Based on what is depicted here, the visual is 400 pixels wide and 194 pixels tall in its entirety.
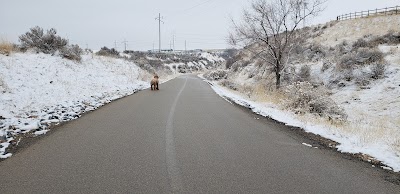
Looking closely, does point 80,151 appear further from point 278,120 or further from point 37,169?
point 278,120

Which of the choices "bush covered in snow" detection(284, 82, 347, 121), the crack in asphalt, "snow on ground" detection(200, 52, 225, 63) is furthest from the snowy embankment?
"snow on ground" detection(200, 52, 225, 63)

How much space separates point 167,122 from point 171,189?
5435mm

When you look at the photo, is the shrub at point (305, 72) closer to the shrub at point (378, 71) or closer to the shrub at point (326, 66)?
the shrub at point (326, 66)

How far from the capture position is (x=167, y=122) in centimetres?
994

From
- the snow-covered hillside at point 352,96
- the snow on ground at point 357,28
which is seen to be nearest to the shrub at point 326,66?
the snow-covered hillside at point 352,96

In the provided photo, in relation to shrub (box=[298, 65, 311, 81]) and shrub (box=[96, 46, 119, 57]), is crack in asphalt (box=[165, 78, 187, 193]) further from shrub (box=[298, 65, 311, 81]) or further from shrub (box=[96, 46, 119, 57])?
shrub (box=[96, 46, 119, 57])

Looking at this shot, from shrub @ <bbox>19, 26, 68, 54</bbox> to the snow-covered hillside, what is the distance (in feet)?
43.7

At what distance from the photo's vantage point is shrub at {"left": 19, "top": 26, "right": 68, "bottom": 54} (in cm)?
2425

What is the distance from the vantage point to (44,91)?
15.0 metres

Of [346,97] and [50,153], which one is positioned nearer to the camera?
[50,153]

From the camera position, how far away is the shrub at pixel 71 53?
2473cm

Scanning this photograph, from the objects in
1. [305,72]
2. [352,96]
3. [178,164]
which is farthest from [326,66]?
[178,164]

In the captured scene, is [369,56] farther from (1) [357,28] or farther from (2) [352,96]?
(1) [357,28]

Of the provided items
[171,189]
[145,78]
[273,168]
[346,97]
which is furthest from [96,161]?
[145,78]
